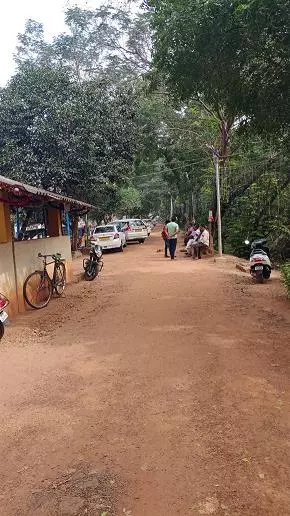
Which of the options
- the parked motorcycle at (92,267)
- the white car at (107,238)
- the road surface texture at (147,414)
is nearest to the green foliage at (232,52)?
the road surface texture at (147,414)

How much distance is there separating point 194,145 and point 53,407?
21237mm

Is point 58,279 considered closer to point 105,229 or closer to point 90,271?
point 90,271

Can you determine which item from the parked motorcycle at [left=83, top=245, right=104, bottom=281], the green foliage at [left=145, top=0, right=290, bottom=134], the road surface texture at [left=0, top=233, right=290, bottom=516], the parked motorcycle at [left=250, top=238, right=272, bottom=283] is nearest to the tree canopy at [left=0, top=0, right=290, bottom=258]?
the green foliage at [left=145, top=0, right=290, bottom=134]

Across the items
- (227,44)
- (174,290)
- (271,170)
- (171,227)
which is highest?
(227,44)

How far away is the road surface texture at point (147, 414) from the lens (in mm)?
2822

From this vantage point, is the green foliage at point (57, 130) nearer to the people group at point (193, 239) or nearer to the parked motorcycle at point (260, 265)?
the people group at point (193, 239)

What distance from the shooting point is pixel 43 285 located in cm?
973

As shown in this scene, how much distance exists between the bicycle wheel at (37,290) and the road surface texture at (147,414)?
0.90 m

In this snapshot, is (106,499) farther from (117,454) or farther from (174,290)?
(174,290)

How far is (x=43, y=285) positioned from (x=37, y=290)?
0.26m

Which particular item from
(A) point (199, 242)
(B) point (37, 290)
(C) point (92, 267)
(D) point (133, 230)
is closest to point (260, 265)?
(C) point (92, 267)

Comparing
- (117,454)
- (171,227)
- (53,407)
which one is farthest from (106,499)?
(171,227)

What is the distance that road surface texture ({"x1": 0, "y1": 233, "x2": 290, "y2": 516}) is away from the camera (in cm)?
282

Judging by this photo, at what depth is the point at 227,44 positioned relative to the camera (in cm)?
666
